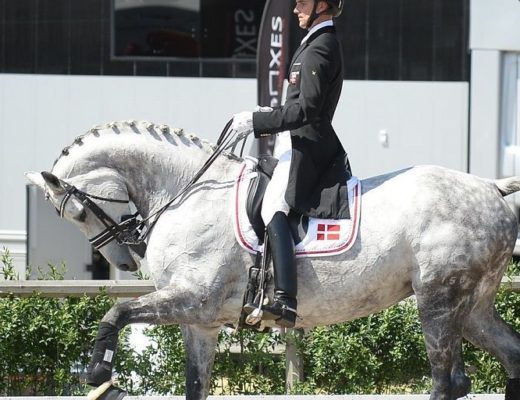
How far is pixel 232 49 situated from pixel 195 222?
24.8 feet

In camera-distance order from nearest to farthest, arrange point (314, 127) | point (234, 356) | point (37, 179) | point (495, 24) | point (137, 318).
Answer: point (137, 318) → point (314, 127) → point (37, 179) → point (234, 356) → point (495, 24)

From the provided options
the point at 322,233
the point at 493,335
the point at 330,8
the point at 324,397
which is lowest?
the point at 324,397

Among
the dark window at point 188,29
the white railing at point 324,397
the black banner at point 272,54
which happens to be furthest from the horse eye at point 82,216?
the dark window at point 188,29

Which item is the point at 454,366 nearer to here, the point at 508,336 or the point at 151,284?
the point at 508,336

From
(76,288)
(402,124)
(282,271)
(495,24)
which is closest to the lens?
(282,271)

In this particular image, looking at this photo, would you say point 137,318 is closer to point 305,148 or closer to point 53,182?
point 53,182

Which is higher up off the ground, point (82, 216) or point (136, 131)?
point (136, 131)

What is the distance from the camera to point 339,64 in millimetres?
6871

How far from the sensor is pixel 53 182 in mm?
6938

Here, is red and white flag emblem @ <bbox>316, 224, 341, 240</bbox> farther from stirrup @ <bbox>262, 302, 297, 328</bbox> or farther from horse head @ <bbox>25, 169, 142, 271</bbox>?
horse head @ <bbox>25, 169, 142, 271</bbox>

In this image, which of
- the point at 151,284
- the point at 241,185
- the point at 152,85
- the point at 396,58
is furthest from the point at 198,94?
the point at 241,185

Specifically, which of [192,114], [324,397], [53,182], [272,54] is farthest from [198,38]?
[53,182]

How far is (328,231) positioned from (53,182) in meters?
1.52

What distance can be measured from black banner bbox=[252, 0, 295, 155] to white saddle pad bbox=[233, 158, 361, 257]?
5.86m
